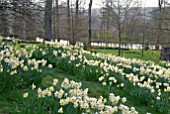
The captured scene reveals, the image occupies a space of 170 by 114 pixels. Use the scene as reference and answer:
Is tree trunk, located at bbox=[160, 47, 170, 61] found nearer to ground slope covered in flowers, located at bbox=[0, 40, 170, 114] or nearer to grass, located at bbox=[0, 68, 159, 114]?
ground slope covered in flowers, located at bbox=[0, 40, 170, 114]

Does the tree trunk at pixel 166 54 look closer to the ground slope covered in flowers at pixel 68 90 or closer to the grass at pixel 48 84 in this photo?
the ground slope covered in flowers at pixel 68 90

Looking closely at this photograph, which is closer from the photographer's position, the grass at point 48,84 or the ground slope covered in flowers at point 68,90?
the ground slope covered in flowers at point 68,90

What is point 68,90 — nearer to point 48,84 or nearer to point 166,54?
point 48,84

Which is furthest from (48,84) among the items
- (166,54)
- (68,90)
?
(166,54)

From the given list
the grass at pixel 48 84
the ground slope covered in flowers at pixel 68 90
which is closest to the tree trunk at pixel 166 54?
the ground slope covered in flowers at pixel 68 90

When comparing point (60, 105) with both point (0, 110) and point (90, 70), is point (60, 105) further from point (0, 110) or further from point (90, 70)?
point (90, 70)

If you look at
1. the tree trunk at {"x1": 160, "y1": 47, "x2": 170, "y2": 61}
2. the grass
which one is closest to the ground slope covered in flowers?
the grass

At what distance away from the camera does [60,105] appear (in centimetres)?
329

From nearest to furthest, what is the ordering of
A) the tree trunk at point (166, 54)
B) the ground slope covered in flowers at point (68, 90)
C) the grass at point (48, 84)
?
the ground slope covered in flowers at point (68, 90) < the grass at point (48, 84) < the tree trunk at point (166, 54)

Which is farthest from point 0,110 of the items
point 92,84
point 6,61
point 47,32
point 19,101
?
point 47,32

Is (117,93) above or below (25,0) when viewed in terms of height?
below

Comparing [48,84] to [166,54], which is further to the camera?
[166,54]

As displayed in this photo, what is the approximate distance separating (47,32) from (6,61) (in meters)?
15.1

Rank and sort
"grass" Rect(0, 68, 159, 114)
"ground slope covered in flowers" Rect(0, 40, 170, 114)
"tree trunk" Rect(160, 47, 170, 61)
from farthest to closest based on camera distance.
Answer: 1. "tree trunk" Rect(160, 47, 170, 61)
2. "grass" Rect(0, 68, 159, 114)
3. "ground slope covered in flowers" Rect(0, 40, 170, 114)
